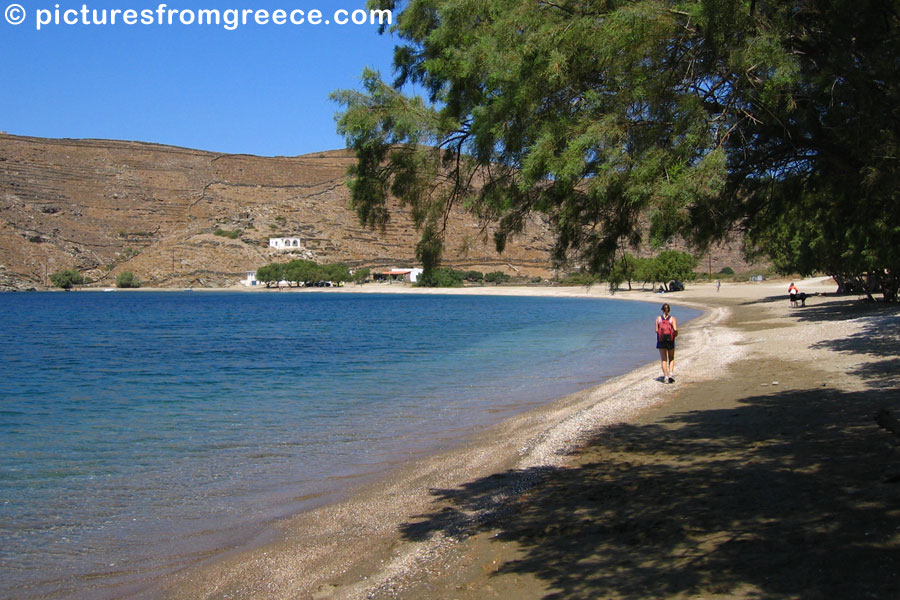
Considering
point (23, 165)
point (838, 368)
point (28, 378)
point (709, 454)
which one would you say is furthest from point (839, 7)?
point (23, 165)

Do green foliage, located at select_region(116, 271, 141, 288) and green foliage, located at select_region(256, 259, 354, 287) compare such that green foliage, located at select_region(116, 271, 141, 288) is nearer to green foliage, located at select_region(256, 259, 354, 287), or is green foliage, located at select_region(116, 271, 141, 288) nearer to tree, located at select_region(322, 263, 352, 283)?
green foliage, located at select_region(256, 259, 354, 287)

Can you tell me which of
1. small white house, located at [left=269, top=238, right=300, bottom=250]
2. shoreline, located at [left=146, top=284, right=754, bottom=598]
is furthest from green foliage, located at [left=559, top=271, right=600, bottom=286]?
small white house, located at [left=269, top=238, right=300, bottom=250]

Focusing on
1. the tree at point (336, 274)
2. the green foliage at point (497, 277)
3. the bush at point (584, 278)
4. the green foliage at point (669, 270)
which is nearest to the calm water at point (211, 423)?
the bush at point (584, 278)

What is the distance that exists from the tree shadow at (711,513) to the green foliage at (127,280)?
433ft

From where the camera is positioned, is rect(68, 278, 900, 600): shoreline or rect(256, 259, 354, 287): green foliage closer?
rect(68, 278, 900, 600): shoreline

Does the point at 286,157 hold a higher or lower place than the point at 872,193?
higher

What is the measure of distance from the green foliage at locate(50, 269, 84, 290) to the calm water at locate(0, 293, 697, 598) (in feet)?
328

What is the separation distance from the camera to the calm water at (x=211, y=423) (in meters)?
7.59

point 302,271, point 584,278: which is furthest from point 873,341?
point 302,271

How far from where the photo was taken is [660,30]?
465 centimetres

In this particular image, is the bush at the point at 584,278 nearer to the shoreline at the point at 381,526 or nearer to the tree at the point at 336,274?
the shoreline at the point at 381,526

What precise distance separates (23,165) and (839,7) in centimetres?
16862

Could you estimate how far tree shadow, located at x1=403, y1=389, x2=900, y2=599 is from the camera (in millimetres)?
4637

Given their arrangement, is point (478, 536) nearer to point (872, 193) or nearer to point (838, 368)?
point (872, 193)
